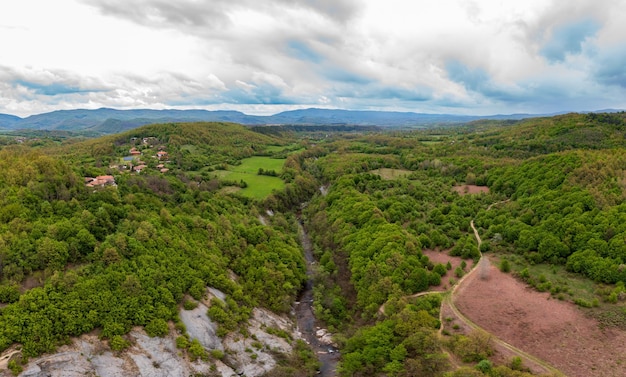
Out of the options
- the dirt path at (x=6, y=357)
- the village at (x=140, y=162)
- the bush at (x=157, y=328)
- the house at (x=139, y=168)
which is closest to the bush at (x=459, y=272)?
the bush at (x=157, y=328)

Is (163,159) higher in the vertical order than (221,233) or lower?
higher

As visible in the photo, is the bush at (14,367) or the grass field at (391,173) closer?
the bush at (14,367)

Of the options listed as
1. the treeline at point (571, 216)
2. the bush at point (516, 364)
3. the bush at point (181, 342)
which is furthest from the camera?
the treeline at point (571, 216)

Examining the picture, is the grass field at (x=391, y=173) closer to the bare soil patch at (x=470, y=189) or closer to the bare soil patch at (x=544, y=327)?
the bare soil patch at (x=470, y=189)

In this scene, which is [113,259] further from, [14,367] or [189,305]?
[14,367]

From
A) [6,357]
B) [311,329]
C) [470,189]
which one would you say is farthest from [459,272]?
[6,357]

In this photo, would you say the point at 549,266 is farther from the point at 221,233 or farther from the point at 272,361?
the point at 221,233

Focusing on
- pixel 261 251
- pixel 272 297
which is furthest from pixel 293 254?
pixel 272 297
